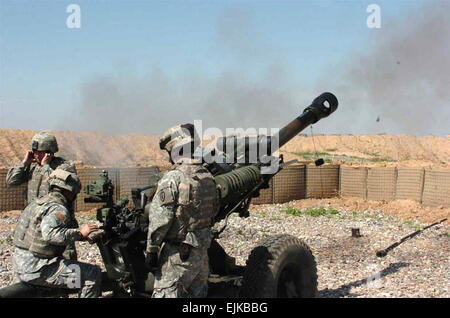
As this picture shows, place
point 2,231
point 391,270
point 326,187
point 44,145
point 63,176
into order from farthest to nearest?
1. point 326,187
2. point 2,231
3. point 391,270
4. point 44,145
5. point 63,176

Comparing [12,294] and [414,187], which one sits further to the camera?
[414,187]

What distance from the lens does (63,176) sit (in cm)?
395

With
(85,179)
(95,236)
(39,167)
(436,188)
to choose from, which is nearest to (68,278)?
(95,236)

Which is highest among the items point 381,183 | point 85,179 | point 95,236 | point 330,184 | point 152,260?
point 95,236

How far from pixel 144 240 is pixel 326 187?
10871mm

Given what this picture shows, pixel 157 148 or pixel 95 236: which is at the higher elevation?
pixel 95 236

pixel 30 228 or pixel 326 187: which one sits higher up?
pixel 30 228

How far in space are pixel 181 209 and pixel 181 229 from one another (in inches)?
5.9

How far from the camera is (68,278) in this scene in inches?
150

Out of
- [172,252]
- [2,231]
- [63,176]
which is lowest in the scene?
[2,231]

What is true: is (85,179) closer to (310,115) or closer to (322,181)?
(322,181)

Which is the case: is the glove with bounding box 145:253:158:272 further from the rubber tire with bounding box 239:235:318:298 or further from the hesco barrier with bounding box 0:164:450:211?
the hesco barrier with bounding box 0:164:450:211
